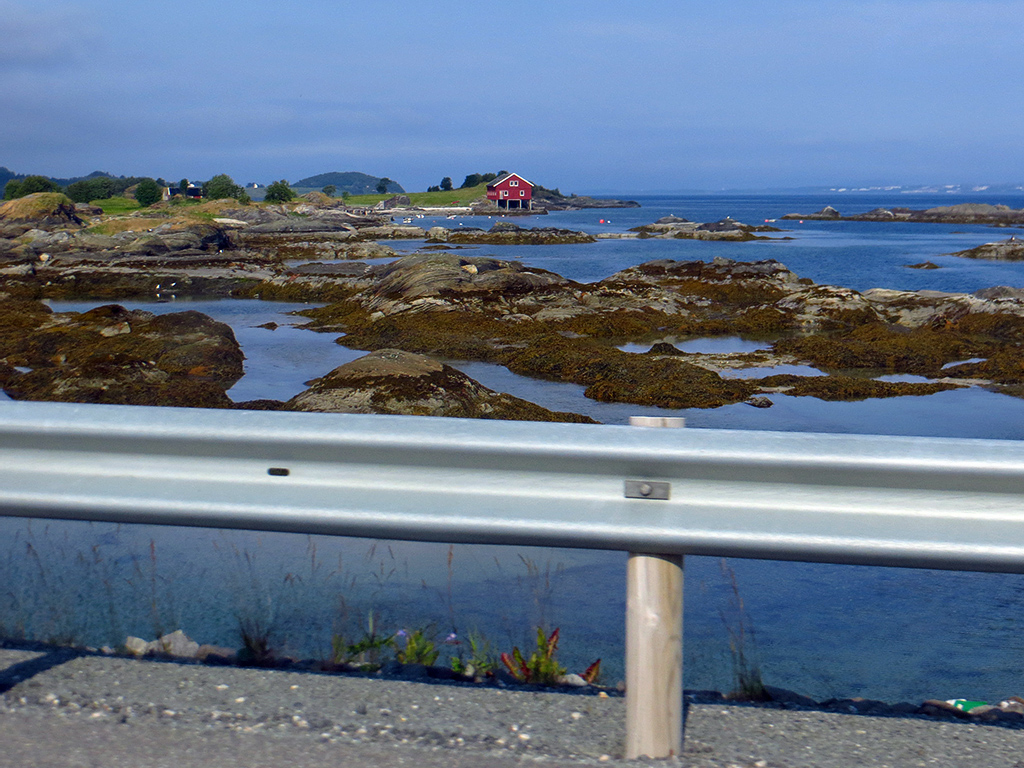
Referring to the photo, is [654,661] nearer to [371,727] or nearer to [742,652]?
[371,727]

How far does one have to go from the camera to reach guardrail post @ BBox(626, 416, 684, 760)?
260 centimetres

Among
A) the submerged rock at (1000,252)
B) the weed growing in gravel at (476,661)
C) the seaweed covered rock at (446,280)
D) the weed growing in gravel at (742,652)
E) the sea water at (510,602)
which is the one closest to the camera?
the weed growing in gravel at (742,652)

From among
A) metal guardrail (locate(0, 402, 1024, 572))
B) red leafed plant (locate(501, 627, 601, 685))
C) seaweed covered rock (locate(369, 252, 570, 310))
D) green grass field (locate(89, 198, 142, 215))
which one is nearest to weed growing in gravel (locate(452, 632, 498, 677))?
red leafed plant (locate(501, 627, 601, 685))

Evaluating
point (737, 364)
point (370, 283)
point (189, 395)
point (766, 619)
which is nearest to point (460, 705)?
point (766, 619)

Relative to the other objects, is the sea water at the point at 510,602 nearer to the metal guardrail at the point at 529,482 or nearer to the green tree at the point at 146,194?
the metal guardrail at the point at 529,482

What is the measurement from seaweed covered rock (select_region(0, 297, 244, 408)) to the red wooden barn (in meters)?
127

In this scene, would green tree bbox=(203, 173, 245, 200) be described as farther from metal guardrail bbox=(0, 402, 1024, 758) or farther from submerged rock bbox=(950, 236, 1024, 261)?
metal guardrail bbox=(0, 402, 1024, 758)

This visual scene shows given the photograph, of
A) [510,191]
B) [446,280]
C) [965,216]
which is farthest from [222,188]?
[446,280]

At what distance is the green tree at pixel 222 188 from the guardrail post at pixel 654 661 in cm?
12480

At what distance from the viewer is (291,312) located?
882 inches

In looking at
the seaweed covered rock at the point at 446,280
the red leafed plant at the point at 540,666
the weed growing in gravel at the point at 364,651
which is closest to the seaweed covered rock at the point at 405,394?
the weed growing in gravel at the point at 364,651

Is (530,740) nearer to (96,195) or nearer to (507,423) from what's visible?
(507,423)

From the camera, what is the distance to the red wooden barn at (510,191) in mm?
142125

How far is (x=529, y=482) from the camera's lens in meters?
2.75
